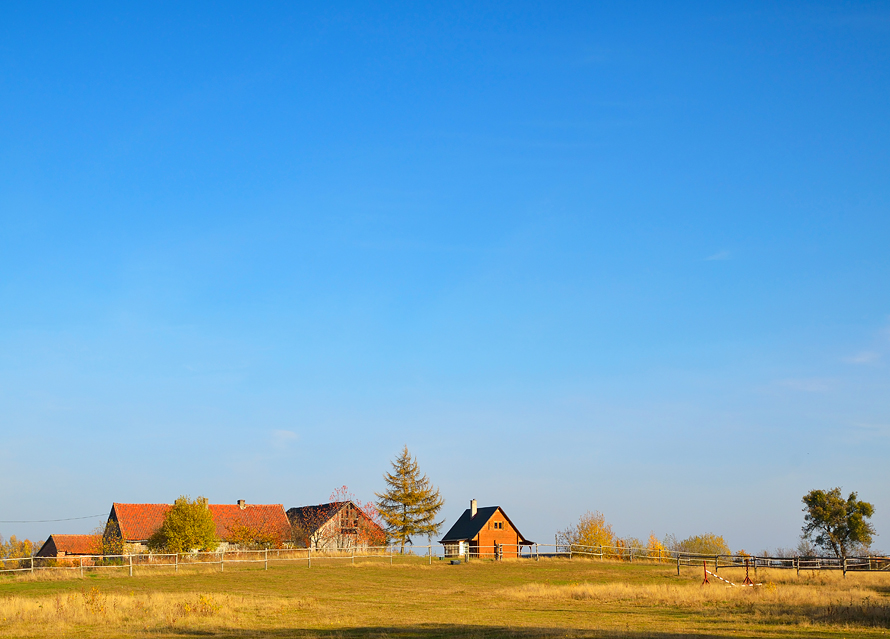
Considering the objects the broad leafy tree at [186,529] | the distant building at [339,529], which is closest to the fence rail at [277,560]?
the broad leafy tree at [186,529]

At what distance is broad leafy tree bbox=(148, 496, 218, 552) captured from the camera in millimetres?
54344

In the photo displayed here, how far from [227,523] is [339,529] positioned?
44.1 feet

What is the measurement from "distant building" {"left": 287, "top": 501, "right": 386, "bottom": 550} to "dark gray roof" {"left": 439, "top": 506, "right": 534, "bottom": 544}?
9.98 m

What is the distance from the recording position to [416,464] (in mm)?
83062

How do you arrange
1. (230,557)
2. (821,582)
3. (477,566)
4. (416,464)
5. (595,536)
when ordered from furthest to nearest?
(595,536) → (416,464) → (230,557) → (477,566) → (821,582)

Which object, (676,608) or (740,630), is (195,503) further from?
(740,630)

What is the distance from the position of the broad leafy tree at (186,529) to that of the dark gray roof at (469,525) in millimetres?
35174

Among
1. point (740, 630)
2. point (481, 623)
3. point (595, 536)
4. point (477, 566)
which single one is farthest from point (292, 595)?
point (595, 536)

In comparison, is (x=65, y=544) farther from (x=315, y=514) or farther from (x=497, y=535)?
(x=497, y=535)

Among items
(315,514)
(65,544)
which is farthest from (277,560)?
(65,544)

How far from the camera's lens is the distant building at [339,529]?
78.7 meters

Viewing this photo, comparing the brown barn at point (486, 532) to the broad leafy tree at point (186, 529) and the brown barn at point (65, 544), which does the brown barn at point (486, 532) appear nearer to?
the broad leafy tree at point (186, 529)

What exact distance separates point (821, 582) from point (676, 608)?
53.9 ft

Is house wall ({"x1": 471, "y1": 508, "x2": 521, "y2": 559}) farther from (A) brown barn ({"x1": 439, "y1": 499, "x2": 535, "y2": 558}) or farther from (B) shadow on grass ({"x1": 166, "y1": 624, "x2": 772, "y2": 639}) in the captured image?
(B) shadow on grass ({"x1": 166, "y1": 624, "x2": 772, "y2": 639})
